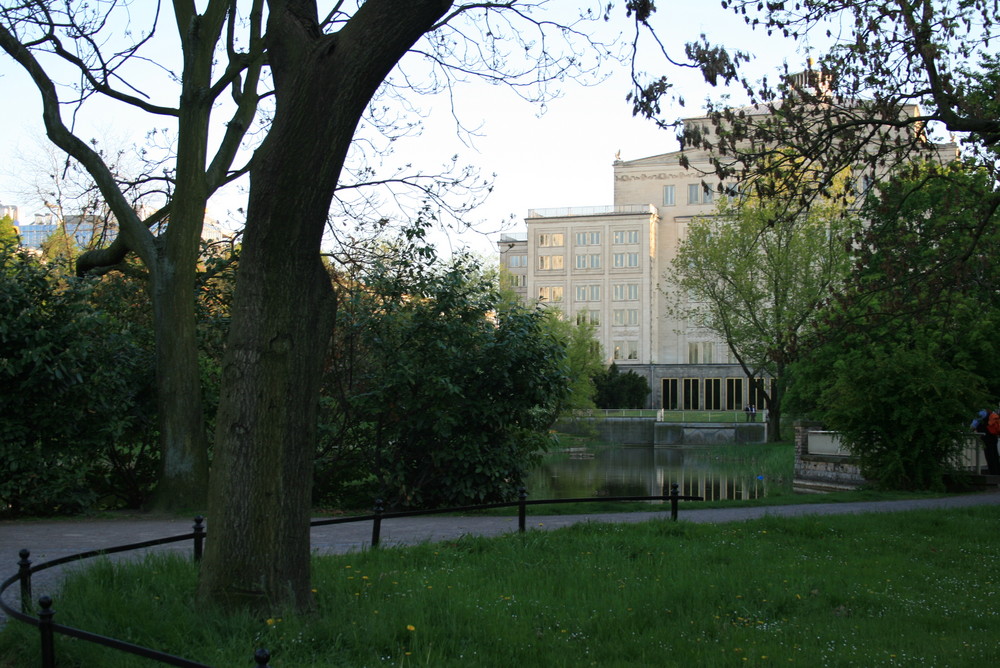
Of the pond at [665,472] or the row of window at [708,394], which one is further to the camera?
the row of window at [708,394]

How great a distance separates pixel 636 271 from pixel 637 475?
54.1 metres

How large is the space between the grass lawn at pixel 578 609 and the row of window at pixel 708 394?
70907mm

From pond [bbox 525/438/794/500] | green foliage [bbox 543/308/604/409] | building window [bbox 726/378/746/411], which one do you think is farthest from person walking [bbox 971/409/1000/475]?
building window [bbox 726/378/746/411]

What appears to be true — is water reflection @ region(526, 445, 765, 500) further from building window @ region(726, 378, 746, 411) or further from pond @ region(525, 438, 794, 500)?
building window @ region(726, 378, 746, 411)

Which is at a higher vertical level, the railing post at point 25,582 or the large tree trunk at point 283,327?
the large tree trunk at point 283,327

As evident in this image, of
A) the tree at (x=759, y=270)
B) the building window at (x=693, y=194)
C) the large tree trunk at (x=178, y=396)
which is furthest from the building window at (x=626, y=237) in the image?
the large tree trunk at (x=178, y=396)

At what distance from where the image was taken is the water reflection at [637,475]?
91.3 ft

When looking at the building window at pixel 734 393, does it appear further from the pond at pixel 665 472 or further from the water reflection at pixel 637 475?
the water reflection at pixel 637 475

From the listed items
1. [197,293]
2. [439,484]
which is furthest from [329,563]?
[197,293]

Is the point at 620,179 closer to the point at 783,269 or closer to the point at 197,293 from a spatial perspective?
the point at 783,269

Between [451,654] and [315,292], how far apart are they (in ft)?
9.01

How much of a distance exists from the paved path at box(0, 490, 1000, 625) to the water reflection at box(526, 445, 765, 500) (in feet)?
21.5

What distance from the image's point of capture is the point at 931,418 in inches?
795

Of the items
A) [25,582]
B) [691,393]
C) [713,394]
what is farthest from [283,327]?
[691,393]
